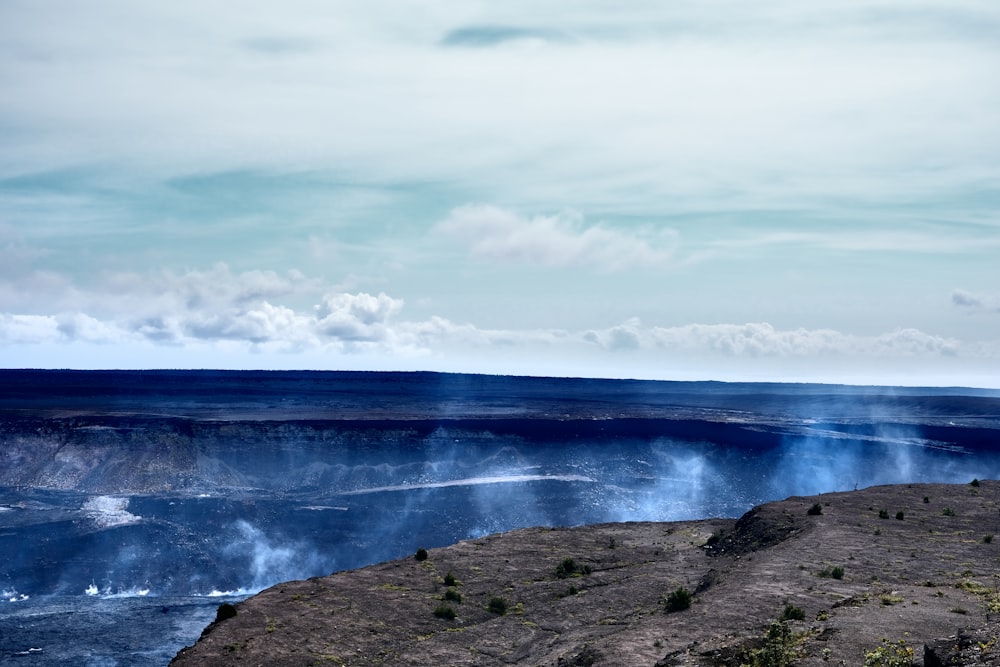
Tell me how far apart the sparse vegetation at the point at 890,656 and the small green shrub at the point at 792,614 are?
5844 mm

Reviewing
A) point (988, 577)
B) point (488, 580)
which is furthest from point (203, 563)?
point (988, 577)

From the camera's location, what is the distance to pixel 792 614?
34.8 meters

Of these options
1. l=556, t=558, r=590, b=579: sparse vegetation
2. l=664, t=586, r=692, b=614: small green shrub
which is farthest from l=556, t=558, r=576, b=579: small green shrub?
l=664, t=586, r=692, b=614: small green shrub

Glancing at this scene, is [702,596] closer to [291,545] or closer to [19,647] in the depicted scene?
[19,647]

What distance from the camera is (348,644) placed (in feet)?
131

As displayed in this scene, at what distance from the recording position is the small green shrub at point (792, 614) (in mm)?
34500

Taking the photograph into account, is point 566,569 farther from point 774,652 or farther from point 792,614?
point 774,652

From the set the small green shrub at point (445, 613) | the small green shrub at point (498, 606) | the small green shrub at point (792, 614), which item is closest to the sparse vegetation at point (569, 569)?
the small green shrub at point (498, 606)

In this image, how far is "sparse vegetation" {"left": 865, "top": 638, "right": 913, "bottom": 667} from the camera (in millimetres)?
25125

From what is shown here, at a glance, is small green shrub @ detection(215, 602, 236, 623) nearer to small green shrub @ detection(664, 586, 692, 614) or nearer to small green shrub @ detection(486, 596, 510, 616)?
small green shrub @ detection(486, 596, 510, 616)

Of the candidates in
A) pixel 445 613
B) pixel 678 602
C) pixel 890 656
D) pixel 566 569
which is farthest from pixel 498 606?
pixel 890 656

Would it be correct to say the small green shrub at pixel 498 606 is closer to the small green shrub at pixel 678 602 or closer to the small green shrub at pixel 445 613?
the small green shrub at pixel 445 613

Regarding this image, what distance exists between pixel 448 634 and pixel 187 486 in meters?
87.0

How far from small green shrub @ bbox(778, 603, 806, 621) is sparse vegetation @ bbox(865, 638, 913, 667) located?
584 centimetres
